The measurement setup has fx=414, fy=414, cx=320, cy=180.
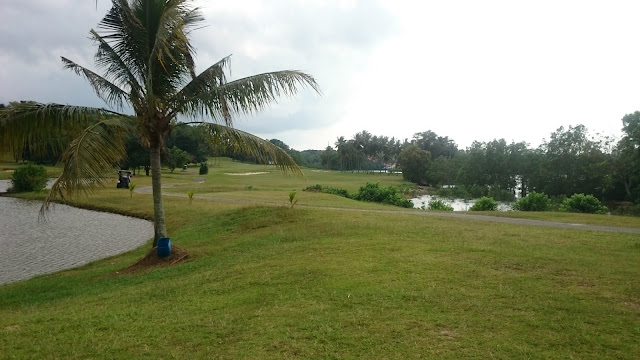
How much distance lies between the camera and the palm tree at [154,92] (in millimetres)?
9297

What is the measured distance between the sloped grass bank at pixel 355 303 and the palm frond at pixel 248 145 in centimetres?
223

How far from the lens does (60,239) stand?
16.4 meters

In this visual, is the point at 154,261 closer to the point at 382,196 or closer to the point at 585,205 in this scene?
the point at 585,205

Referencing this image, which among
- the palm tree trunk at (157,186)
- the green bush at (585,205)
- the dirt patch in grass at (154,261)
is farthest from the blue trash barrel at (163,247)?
the green bush at (585,205)

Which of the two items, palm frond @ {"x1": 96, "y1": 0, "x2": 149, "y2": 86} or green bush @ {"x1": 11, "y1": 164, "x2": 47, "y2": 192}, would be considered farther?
green bush @ {"x1": 11, "y1": 164, "x2": 47, "y2": 192}

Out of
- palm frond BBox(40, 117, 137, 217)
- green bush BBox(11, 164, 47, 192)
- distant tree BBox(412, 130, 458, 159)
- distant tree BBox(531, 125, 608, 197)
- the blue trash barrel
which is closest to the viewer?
palm frond BBox(40, 117, 137, 217)

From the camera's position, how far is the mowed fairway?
15.1 ft

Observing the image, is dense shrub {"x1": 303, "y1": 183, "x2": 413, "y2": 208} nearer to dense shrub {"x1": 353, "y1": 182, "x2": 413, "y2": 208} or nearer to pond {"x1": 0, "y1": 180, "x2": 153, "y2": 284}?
dense shrub {"x1": 353, "y1": 182, "x2": 413, "y2": 208}

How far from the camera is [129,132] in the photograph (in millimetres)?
10086

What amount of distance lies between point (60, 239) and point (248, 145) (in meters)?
11.0

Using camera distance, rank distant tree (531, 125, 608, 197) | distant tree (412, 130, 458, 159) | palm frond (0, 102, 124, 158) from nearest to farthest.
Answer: palm frond (0, 102, 124, 158) < distant tree (531, 125, 608, 197) < distant tree (412, 130, 458, 159)

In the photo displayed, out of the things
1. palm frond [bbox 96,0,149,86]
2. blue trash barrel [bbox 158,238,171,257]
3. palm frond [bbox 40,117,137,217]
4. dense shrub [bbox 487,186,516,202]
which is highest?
palm frond [bbox 96,0,149,86]

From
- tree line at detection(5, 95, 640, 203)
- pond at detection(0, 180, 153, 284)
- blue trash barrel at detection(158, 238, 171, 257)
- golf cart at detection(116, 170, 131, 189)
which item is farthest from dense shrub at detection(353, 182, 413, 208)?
golf cart at detection(116, 170, 131, 189)

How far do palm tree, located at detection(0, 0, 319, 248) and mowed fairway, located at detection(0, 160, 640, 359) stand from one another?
272cm
